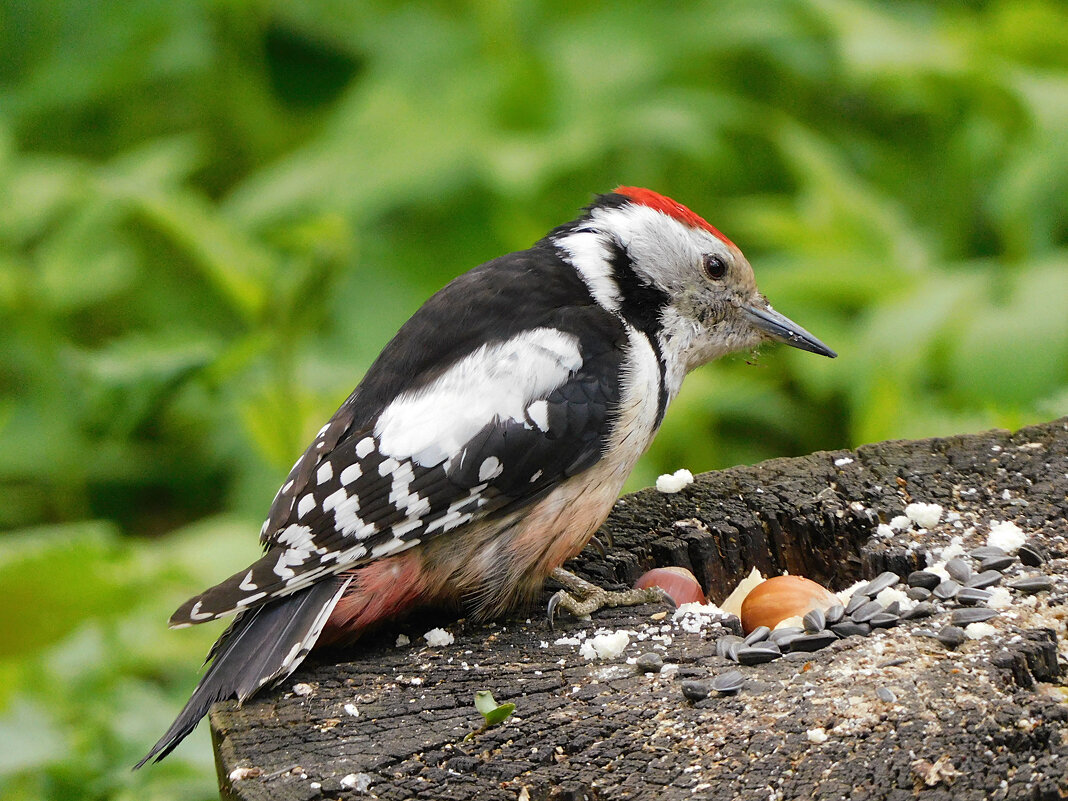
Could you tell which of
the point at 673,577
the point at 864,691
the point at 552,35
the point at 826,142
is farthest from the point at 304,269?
the point at 826,142

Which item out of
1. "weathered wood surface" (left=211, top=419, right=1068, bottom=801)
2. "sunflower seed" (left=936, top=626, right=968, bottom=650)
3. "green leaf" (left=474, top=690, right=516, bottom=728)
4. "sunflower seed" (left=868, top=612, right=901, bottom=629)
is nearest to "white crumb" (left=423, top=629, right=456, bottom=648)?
"weathered wood surface" (left=211, top=419, right=1068, bottom=801)

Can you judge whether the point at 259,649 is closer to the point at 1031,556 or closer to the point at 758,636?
the point at 758,636

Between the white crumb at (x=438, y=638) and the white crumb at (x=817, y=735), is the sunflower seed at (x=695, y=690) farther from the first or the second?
the white crumb at (x=438, y=638)

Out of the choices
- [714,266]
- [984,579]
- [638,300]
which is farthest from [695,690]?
[714,266]

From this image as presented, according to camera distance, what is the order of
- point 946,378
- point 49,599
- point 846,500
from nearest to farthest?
point 846,500 < point 49,599 < point 946,378

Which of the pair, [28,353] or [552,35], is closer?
[28,353]

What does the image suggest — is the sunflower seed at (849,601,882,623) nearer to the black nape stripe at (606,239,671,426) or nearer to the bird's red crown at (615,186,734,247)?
the black nape stripe at (606,239,671,426)

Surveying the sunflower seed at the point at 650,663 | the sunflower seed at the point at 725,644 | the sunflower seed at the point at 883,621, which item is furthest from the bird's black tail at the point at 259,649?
the sunflower seed at the point at 883,621

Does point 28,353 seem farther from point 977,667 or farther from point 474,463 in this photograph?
point 977,667
